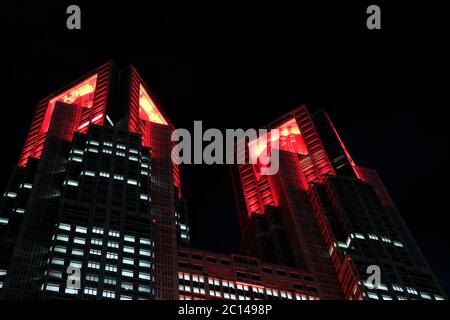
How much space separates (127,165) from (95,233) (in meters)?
35.9

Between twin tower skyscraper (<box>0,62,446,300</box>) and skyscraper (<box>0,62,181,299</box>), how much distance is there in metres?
0.33

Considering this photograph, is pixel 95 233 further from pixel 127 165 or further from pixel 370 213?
pixel 370 213

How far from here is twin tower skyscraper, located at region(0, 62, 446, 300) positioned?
12500 centimetres

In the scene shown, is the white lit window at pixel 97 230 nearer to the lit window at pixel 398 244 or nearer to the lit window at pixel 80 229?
the lit window at pixel 80 229

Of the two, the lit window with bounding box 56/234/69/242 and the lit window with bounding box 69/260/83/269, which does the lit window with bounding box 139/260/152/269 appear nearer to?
the lit window with bounding box 69/260/83/269

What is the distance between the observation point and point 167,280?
13688cm

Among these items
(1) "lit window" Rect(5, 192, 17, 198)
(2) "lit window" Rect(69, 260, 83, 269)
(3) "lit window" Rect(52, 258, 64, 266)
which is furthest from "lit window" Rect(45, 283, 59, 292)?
(1) "lit window" Rect(5, 192, 17, 198)

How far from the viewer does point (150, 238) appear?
14038cm

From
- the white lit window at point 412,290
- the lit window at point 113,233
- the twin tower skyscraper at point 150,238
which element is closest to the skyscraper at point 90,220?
the lit window at point 113,233

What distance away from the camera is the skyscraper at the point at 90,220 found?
121 meters

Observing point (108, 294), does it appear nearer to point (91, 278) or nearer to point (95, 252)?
point (91, 278)

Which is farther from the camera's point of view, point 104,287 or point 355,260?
point 355,260

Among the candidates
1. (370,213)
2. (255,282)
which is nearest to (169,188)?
(255,282)
